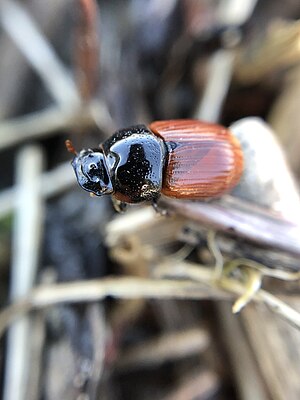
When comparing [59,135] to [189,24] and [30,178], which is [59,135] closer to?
[30,178]

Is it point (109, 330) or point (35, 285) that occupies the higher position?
point (35, 285)

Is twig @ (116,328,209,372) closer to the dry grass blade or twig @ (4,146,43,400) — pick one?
twig @ (4,146,43,400)

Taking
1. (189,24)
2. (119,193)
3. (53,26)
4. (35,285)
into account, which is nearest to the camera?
(119,193)

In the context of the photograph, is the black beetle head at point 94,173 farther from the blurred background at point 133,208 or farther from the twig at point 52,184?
the twig at point 52,184

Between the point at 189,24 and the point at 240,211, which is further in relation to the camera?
the point at 189,24

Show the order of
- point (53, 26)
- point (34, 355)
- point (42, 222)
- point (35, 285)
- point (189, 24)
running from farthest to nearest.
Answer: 1. point (53, 26)
2. point (189, 24)
3. point (42, 222)
4. point (35, 285)
5. point (34, 355)

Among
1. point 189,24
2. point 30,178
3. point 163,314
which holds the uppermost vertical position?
point 189,24

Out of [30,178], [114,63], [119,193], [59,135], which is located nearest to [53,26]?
[114,63]

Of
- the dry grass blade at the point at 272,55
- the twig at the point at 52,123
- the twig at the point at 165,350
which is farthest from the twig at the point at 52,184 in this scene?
the dry grass blade at the point at 272,55
